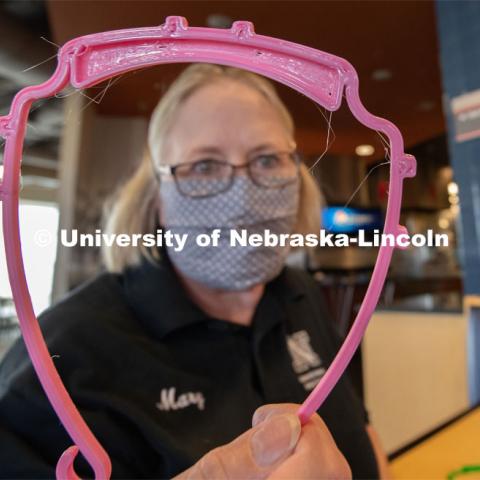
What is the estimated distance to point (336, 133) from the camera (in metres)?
0.18

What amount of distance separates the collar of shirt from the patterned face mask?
0.15 ft

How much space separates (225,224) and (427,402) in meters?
0.54

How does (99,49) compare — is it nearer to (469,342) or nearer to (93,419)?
(93,419)

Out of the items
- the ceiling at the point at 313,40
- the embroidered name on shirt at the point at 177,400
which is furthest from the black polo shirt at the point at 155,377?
the ceiling at the point at 313,40

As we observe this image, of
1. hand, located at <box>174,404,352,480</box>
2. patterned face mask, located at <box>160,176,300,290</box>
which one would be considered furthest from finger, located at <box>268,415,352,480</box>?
patterned face mask, located at <box>160,176,300,290</box>

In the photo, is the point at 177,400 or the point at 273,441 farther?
the point at 177,400

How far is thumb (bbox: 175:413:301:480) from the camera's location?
5.9 inches

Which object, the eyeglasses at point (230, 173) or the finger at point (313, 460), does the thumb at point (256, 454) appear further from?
the eyeglasses at point (230, 173)

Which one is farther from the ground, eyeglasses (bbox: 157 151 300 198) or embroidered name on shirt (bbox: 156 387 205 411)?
eyeglasses (bbox: 157 151 300 198)

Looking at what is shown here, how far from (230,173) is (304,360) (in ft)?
0.49

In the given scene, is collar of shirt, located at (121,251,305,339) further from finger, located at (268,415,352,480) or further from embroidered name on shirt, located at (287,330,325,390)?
finger, located at (268,415,352,480)

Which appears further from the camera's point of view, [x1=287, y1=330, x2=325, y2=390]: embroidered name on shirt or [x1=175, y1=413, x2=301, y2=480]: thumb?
[x1=287, y1=330, x2=325, y2=390]: embroidered name on shirt

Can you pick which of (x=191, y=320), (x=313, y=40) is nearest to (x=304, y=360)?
(x=191, y=320)

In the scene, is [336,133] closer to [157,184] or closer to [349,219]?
[349,219]
